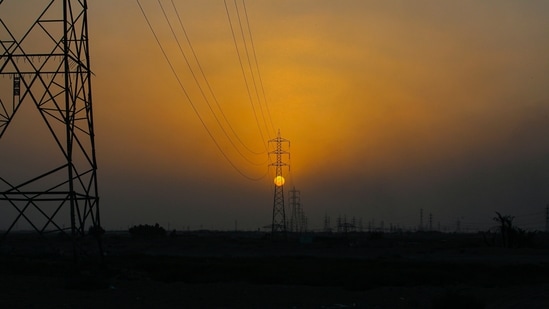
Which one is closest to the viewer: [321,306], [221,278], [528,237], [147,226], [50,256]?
[321,306]

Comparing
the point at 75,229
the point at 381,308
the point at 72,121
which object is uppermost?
→ the point at 72,121

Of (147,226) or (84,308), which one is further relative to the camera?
(147,226)

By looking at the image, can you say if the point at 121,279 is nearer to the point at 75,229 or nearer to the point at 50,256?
the point at 75,229

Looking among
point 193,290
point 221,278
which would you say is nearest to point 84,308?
point 193,290

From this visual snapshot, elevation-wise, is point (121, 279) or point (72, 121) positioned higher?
point (72, 121)

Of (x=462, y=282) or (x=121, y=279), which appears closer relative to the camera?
(x=121, y=279)

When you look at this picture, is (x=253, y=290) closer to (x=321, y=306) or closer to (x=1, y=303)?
(x=321, y=306)

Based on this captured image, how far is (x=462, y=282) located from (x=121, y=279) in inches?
782

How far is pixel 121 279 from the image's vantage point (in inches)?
Answer: 1607

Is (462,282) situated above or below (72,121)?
below

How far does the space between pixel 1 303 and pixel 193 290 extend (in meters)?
10.8

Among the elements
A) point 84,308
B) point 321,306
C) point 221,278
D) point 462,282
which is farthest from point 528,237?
point 84,308

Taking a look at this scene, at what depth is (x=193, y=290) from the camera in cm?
3794

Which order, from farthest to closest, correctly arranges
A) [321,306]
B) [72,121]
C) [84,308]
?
[72,121] < [321,306] < [84,308]
